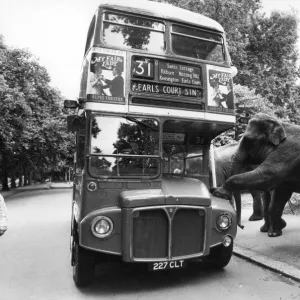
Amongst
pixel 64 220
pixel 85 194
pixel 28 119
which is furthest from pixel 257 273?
pixel 28 119

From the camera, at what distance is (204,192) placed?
5.37 m

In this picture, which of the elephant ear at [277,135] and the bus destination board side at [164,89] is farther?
the elephant ear at [277,135]

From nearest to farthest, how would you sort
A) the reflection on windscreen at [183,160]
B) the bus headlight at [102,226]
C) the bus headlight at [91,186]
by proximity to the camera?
the bus headlight at [102,226]
the bus headlight at [91,186]
the reflection on windscreen at [183,160]

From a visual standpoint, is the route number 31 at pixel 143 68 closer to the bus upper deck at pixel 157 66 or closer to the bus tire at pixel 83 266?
the bus upper deck at pixel 157 66

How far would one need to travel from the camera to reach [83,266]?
5.12m

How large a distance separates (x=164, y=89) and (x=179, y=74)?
1.21 feet

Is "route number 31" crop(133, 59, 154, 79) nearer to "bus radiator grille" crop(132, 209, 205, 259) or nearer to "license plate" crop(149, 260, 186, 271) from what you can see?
"bus radiator grille" crop(132, 209, 205, 259)

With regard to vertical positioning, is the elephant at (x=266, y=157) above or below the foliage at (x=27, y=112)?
below

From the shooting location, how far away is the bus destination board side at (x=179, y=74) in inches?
226

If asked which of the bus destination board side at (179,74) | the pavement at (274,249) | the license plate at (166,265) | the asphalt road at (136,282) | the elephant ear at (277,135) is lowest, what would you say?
the asphalt road at (136,282)

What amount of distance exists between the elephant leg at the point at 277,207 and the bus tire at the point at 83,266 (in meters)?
4.09

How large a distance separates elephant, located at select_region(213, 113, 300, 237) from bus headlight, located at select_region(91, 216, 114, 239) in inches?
82.8

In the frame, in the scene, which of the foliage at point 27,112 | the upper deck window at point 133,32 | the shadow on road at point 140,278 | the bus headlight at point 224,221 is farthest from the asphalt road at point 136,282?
the foliage at point 27,112

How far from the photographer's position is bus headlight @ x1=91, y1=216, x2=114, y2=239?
15.8ft
